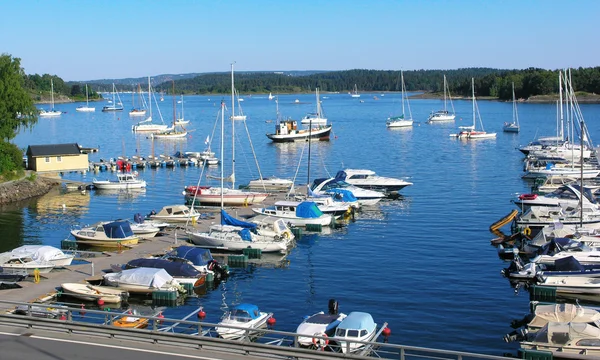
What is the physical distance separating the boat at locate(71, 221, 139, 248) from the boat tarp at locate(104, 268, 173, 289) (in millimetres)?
8428

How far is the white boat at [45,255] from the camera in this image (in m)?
36.6

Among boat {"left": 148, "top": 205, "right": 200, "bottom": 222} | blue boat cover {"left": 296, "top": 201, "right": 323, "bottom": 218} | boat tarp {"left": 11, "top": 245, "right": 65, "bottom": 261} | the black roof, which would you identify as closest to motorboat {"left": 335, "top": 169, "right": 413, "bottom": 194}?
blue boat cover {"left": 296, "top": 201, "right": 323, "bottom": 218}

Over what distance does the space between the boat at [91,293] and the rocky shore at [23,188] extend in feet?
104

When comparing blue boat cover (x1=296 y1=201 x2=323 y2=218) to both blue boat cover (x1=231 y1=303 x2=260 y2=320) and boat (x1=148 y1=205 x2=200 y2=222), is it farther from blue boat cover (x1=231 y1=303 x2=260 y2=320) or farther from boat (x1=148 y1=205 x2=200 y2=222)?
blue boat cover (x1=231 y1=303 x2=260 y2=320)

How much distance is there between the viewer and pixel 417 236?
47.4 metres

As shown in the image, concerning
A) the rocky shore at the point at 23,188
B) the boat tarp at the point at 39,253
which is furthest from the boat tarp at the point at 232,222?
the rocky shore at the point at 23,188

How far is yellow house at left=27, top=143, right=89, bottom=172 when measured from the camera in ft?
234

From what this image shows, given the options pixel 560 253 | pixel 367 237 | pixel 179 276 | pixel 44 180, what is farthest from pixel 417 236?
pixel 44 180

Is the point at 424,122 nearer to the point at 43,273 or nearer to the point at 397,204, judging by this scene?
the point at 397,204

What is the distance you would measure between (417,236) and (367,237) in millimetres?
A: 3133

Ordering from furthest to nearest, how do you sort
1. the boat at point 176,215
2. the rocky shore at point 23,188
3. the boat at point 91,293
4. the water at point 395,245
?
1. the rocky shore at point 23,188
2. the boat at point 176,215
3. the boat at point 91,293
4. the water at point 395,245

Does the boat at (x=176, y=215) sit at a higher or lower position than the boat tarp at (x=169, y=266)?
higher

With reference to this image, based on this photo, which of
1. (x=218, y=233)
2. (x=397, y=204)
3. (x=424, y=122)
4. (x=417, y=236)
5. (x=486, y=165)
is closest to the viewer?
(x=218, y=233)

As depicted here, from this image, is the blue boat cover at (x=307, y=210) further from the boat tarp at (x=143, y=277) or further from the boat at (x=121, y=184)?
the boat at (x=121, y=184)
